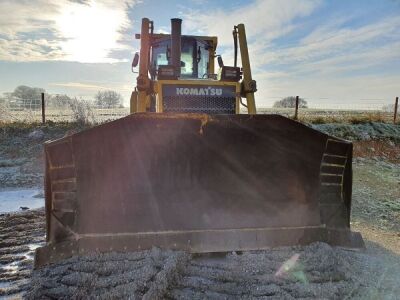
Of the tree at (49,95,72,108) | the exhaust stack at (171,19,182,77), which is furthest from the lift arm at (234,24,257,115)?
the tree at (49,95,72,108)

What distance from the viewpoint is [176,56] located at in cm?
638

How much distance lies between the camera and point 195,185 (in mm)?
3793

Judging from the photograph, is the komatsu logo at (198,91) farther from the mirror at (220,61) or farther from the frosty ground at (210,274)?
the frosty ground at (210,274)

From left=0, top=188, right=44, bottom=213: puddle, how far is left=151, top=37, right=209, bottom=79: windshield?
307 centimetres

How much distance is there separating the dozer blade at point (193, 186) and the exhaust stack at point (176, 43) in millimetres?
2800

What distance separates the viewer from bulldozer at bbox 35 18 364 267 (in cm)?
359

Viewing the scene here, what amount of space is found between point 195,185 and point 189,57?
3797 millimetres

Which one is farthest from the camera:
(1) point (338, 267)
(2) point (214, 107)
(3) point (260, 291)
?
(2) point (214, 107)

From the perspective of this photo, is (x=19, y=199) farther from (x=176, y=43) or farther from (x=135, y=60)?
(x=176, y=43)

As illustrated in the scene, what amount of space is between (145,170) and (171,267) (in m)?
→ 0.91

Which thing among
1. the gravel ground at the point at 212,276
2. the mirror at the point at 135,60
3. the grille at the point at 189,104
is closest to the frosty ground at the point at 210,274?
the gravel ground at the point at 212,276

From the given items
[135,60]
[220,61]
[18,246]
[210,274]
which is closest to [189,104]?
[135,60]

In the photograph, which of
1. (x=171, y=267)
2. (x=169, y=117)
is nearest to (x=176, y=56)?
(x=169, y=117)

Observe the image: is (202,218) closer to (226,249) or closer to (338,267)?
(226,249)
